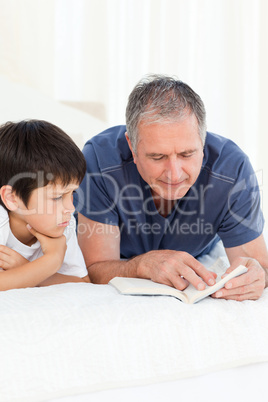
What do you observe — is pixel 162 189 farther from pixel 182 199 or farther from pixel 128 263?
pixel 128 263

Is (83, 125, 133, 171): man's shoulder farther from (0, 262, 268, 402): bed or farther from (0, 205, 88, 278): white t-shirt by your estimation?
(0, 262, 268, 402): bed

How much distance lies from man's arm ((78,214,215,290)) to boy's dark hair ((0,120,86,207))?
0.74 ft

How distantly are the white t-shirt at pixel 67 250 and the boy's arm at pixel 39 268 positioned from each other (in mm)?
64

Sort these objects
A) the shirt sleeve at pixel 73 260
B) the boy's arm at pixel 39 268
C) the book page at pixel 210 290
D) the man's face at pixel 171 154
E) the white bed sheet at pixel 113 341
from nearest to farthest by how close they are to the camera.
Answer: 1. the white bed sheet at pixel 113 341
2. the book page at pixel 210 290
3. the boy's arm at pixel 39 268
4. the man's face at pixel 171 154
5. the shirt sleeve at pixel 73 260

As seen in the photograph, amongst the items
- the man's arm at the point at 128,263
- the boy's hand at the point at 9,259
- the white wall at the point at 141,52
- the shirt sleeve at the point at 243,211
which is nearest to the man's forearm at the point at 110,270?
the man's arm at the point at 128,263

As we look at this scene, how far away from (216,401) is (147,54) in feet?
8.60

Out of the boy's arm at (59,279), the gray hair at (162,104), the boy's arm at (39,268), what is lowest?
the boy's arm at (59,279)

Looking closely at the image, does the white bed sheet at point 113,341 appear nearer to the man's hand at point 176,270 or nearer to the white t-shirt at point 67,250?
the man's hand at point 176,270

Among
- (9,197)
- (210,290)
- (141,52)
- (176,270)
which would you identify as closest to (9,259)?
(9,197)

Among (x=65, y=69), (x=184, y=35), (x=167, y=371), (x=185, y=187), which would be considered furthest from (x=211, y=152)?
(x=184, y=35)

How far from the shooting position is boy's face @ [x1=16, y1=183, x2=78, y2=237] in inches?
55.6

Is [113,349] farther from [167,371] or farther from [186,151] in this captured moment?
[186,151]

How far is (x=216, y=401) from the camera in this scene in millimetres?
1017

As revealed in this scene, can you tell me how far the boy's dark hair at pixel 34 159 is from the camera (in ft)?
4.62
